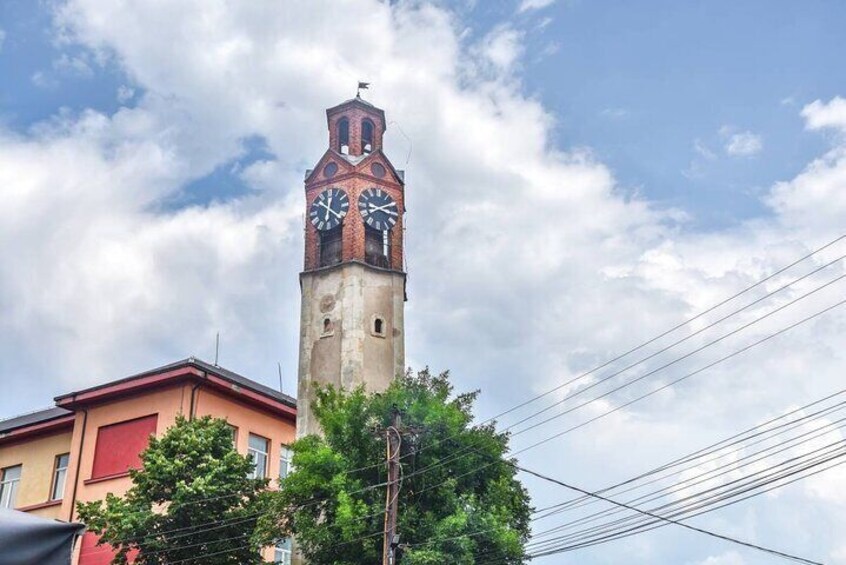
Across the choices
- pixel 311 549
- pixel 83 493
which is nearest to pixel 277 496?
pixel 311 549

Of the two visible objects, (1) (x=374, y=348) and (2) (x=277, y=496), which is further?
(1) (x=374, y=348)

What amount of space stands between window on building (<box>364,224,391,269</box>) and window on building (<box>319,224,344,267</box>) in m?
0.95

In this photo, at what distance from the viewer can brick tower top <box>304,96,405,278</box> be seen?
36.1 metres

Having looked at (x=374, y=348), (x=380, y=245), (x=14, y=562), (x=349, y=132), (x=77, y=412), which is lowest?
(x=14, y=562)

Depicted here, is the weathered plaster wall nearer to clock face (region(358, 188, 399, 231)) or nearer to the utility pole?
clock face (region(358, 188, 399, 231))

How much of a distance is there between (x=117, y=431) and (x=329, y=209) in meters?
10.6

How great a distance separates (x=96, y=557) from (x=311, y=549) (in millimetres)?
8312

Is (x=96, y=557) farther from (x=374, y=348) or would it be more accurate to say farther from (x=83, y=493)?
(x=374, y=348)

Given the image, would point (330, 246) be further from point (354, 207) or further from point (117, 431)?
point (117, 431)

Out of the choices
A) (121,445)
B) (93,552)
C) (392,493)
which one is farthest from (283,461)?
(392,493)

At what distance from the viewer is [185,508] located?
83.6 feet

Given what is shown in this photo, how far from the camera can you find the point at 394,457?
958 inches

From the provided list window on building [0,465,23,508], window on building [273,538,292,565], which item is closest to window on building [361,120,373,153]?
window on building [273,538,292,565]

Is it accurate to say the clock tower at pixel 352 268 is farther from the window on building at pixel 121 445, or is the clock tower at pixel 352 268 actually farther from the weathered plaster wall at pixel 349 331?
the window on building at pixel 121 445
